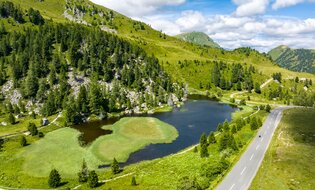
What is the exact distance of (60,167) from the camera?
9394 centimetres

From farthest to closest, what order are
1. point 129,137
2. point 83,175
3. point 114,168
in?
point 129,137 < point 114,168 < point 83,175

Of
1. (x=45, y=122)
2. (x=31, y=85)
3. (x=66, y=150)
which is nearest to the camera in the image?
(x=66, y=150)

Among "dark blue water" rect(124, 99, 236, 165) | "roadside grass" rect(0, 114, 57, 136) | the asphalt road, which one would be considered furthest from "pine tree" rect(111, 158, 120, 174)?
"roadside grass" rect(0, 114, 57, 136)

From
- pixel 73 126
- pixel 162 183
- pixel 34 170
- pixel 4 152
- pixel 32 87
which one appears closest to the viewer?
A: pixel 162 183

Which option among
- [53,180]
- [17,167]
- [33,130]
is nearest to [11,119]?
→ [33,130]

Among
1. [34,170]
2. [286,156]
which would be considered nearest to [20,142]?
[34,170]

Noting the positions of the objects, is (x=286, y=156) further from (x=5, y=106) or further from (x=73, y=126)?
(x=5, y=106)

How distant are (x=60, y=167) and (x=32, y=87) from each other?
86.3m

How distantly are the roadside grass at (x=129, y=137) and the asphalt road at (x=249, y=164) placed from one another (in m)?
34.2

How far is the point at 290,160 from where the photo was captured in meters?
91.6

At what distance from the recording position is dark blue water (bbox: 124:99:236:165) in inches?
4235

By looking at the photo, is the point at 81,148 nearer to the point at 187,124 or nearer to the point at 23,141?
the point at 23,141

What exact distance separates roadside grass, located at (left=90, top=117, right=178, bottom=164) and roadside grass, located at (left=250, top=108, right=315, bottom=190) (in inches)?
1676

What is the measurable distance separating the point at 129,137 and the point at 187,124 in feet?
123
